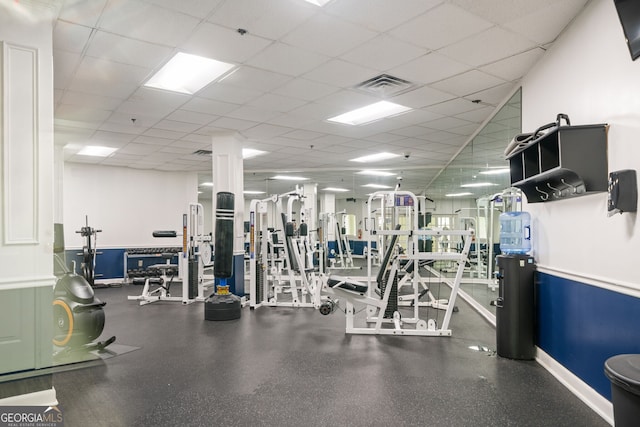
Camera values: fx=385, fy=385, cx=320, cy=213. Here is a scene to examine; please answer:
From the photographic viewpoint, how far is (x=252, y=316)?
598 centimetres

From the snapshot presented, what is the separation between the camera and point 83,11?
303 cm

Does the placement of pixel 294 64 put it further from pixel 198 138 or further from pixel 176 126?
pixel 198 138

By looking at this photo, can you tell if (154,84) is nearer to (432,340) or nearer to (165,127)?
(165,127)

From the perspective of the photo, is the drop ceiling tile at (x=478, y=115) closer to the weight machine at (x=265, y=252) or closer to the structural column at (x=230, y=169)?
the weight machine at (x=265, y=252)

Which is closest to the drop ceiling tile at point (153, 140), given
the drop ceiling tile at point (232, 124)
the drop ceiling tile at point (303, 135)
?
the drop ceiling tile at point (232, 124)

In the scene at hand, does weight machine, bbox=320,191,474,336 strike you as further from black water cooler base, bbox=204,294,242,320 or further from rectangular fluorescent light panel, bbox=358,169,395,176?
rectangular fluorescent light panel, bbox=358,169,395,176

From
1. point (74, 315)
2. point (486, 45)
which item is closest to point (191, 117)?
point (74, 315)

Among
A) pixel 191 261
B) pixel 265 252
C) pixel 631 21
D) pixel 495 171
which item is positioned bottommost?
pixel 191 261

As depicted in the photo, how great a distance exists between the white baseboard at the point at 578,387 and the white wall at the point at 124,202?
30.0 feet

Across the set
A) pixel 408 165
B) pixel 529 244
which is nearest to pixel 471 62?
pixel 529 244

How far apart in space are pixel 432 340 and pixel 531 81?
3142 millimetres

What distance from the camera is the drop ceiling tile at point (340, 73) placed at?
4.07 metres

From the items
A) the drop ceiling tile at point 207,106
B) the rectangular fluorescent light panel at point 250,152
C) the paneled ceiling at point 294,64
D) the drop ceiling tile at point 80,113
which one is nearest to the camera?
the paneled ceiling at point 294,64

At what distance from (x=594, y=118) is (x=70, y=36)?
4372mm
